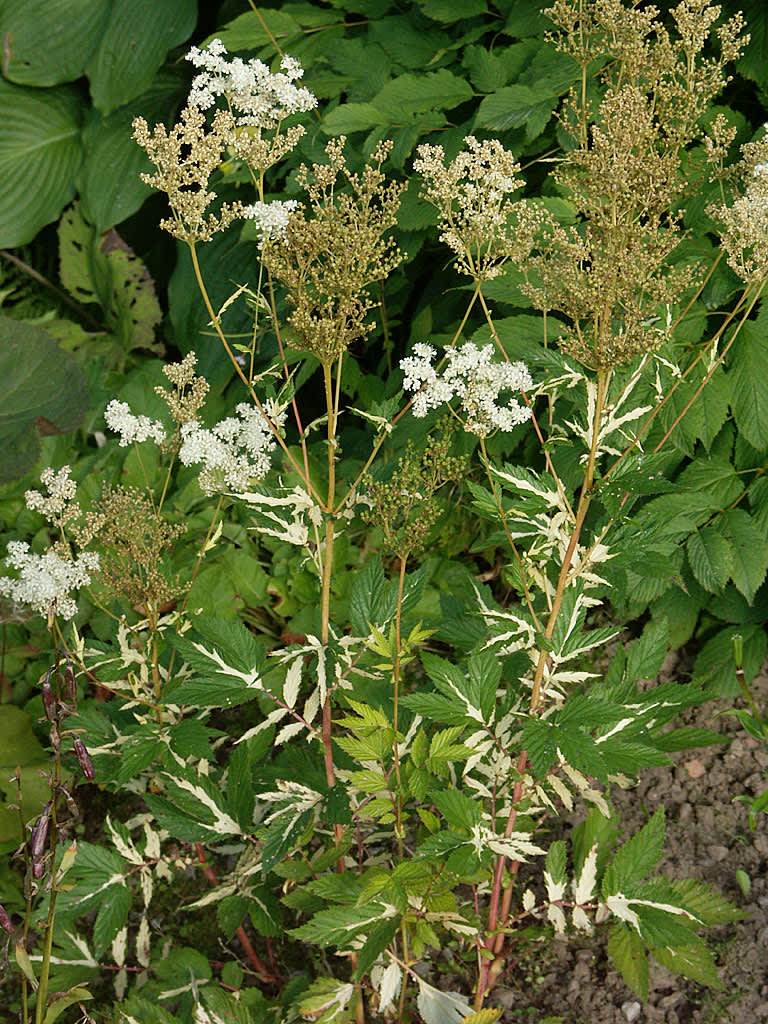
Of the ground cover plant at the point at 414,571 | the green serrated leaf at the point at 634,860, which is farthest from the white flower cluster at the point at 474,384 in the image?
the green serrated leaf at the point at 634,860

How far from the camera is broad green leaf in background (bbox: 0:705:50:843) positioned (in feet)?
6.46

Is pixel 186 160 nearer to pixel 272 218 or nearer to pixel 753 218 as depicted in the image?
pixel 272 218

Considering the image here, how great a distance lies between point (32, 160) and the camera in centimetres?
330

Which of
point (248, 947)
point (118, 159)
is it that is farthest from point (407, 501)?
point (118, 159)

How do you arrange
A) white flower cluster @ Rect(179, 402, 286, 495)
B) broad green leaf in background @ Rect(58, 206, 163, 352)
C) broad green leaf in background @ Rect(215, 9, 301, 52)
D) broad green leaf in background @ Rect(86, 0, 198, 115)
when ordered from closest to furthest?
white flower cluster @ Rect(179, 402, 286, 495), broad green leaf in background @ Rect(215, 9, 301, 52), broad green leaf in background @ Rect(86, 0, 198, 115), broad green leaf in background @ Rect(58, 206, 163, 352)

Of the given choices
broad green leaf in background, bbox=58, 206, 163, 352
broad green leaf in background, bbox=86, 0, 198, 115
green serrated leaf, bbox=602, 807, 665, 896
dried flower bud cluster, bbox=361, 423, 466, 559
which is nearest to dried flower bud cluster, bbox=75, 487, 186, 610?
dried flower bud cluster, bbox=361, 423, 466, 559

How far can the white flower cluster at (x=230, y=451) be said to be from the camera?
4.42 ft

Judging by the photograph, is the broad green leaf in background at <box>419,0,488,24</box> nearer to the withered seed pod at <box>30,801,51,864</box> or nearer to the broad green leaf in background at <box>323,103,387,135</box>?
the broad green leaf in background at <box>323,103,387,135</box>

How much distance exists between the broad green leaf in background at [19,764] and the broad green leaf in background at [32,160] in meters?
1.83

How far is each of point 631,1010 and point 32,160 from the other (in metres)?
3.02

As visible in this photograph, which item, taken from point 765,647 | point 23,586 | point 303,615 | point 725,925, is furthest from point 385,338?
point 725,925

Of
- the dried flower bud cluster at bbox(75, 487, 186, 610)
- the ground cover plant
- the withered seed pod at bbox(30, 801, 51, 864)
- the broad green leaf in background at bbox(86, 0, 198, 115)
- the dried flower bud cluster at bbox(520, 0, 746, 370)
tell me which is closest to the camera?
the withered seed pod at bbox(30, 801, 51, 864)

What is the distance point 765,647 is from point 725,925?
24.4 inches

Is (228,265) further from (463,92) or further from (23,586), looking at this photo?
(23,586)
